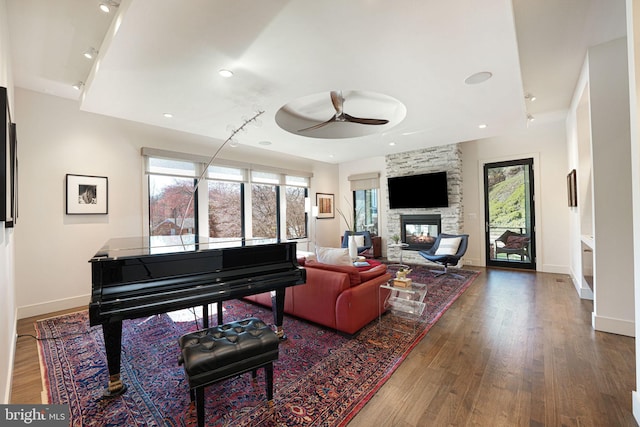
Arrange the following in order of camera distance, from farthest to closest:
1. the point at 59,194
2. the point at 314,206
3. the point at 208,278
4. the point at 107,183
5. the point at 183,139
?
the point at 314,206, the point at 183,139, the point at 107,183, the point at 59,194, the point at 208,278

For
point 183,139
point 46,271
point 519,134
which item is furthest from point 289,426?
point 519,134

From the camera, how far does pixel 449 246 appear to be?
18.1ft

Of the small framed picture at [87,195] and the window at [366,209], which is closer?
the small framed picture at [87,195]

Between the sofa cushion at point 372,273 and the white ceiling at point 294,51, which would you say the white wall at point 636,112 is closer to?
the white ceiling at point 294,51

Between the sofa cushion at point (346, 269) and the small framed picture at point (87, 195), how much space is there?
335 cm

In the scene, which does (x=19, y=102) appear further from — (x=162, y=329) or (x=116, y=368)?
(x=116, y=368)

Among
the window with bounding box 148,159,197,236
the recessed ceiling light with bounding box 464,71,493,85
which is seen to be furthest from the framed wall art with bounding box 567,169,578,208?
the window with bounding box 148,159,197,236

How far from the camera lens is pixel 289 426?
5.34 ft

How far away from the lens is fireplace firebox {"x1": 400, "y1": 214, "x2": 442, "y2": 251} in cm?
646

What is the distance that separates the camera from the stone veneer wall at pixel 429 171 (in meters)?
6.14

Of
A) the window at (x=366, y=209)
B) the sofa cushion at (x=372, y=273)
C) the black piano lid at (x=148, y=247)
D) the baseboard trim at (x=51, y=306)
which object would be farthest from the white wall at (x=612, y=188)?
the baseboard trim at (x=51, y=306)

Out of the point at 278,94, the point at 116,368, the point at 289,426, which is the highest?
the point at 278,94

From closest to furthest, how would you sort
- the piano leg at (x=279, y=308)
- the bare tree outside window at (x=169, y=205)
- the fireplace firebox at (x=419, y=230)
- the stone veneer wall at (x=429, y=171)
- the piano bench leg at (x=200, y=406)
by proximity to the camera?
the piano bench leg at (x=200, y=406) < the piano leg at (x=279, y=308) < the bare tree outside window at (x=169, y=205) < the stone veneer wall at (x=429, y=171) < the fireplace firebox at (x=419, y=230)

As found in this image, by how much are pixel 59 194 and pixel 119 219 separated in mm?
767
